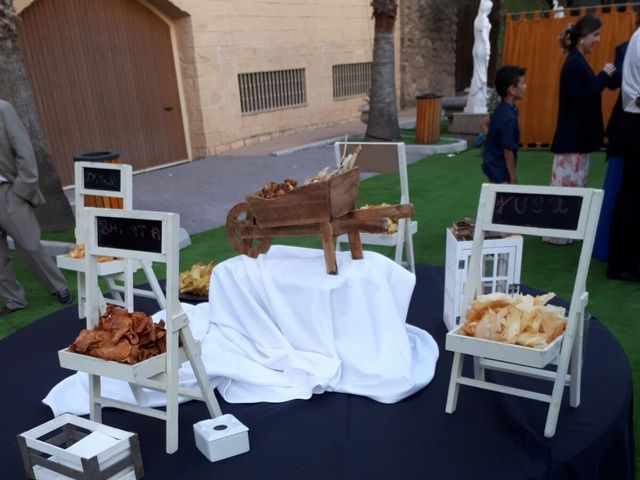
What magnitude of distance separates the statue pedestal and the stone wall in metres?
4.88

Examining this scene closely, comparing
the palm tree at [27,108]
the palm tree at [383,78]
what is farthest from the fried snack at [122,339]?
the palm tree at [383,78]

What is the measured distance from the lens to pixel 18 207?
3984mm

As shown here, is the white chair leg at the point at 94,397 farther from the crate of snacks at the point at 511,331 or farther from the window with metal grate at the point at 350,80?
the window with metal grate at the point at 350,80

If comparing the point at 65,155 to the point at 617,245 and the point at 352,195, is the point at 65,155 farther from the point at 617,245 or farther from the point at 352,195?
the point at 617,245

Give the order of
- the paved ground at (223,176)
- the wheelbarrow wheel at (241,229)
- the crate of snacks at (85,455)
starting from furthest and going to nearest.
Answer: the paved ground at (223,176) < the wheelbarrow wheel at (241,229) < the crate of snacks at (85,455)

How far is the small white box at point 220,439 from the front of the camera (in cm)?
212

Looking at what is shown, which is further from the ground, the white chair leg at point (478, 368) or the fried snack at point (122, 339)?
the fried snack at point (122, 339)

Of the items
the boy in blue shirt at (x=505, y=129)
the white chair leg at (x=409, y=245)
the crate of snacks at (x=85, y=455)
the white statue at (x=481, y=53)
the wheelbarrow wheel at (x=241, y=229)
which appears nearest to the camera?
the crate of snacks at (x=85, y=455)

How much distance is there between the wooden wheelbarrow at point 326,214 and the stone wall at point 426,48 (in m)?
14.3

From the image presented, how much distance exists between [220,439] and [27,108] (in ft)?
16.6

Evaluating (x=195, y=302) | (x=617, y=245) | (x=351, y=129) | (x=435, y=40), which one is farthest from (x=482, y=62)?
(x=195, y=302)

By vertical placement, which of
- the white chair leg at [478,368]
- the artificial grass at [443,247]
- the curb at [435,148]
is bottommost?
the artificial grass at [443,247]

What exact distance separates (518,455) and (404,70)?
15.3m

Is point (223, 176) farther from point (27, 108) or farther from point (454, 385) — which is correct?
point (454, 385)
